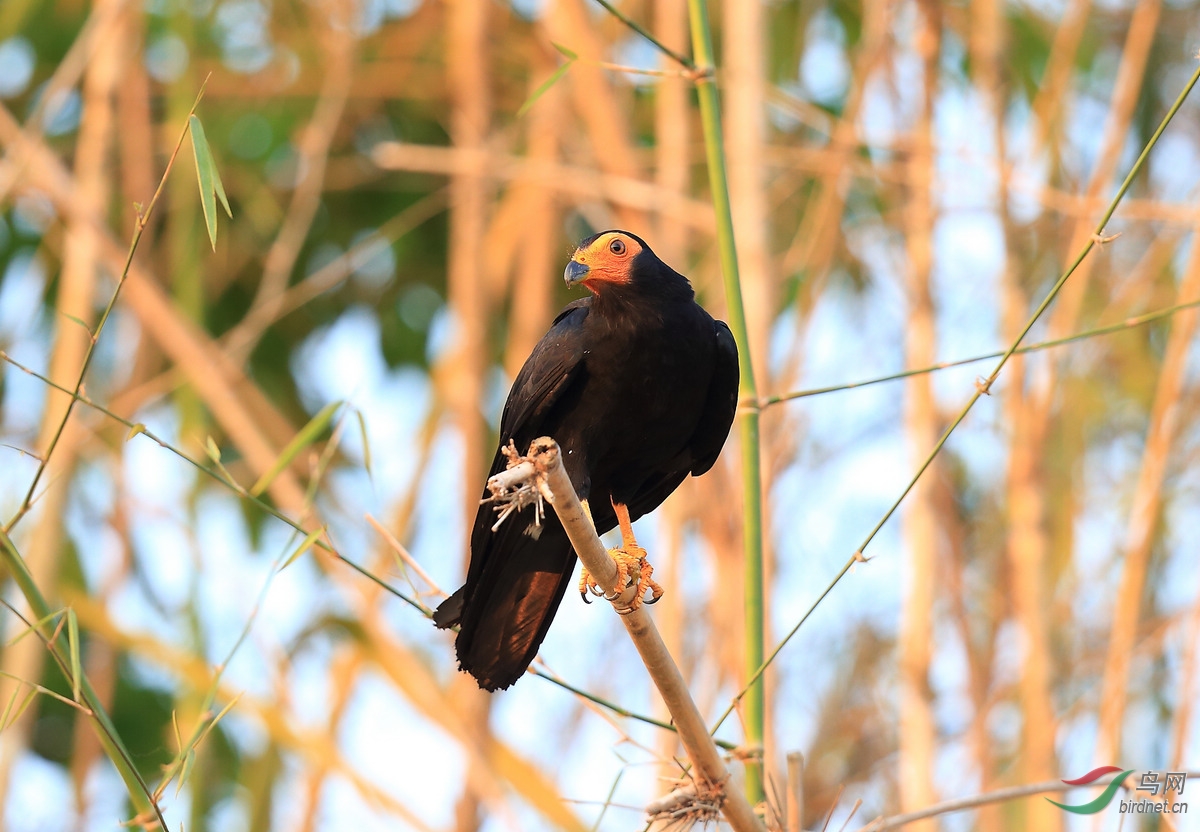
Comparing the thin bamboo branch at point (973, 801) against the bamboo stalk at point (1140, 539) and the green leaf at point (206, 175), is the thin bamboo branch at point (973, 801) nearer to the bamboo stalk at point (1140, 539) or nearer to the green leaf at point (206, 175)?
the green leaf at point (206, 175)

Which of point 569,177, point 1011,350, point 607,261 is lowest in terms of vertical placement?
point 1011,350

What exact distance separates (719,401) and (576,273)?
53cm

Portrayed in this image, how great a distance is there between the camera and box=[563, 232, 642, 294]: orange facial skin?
289 centimetres

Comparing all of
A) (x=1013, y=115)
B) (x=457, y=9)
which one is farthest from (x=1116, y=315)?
(x=457, y=9)

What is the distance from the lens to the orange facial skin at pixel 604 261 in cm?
289

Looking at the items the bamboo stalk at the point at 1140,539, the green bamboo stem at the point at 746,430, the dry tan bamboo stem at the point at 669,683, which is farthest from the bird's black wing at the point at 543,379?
the bamboo stalk at the point at 1140,539

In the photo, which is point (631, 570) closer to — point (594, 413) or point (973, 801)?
point (594, 413)

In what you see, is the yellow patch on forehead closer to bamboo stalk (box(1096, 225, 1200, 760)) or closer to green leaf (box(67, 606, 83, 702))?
green leaf (box(67, 606, 83, 702))

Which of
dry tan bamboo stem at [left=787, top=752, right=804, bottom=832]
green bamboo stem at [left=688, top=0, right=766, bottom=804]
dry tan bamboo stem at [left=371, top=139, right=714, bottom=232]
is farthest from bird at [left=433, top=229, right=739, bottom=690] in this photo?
dry tan bamboo stem at [left=371, top=139, right=714, bottom=232]

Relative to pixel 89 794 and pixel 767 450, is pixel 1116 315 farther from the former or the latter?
pixel 89 794

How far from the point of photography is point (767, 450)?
15.0 feet

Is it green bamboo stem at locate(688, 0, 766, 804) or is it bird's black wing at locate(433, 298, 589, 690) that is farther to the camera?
bird's black wing at locate(433, 298, 589, 690)

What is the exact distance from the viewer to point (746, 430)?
8.12 feet

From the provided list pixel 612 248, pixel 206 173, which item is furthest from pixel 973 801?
pixel 206 173
